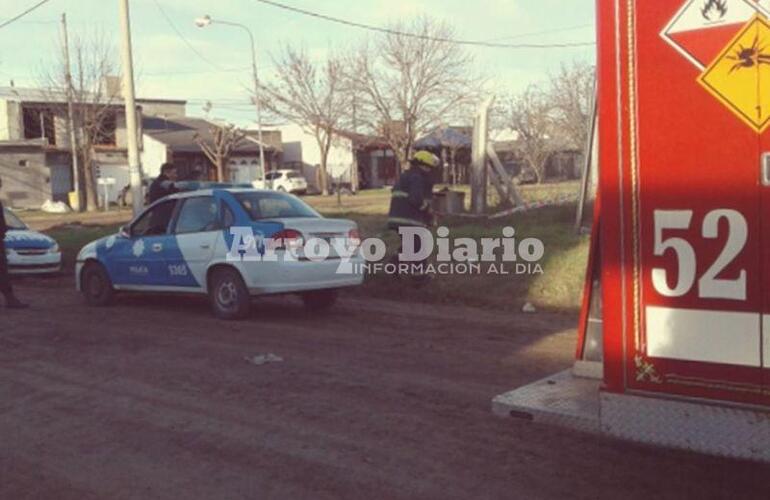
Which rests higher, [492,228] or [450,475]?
[492,228]

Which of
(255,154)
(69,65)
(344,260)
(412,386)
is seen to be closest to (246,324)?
(344,260)

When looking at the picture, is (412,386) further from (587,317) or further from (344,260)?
(344,260)

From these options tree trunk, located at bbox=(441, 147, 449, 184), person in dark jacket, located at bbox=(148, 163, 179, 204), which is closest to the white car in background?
tree trunk, located at bbox=(441, 147, 449, 184)

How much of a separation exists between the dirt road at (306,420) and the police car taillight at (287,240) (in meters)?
0.91

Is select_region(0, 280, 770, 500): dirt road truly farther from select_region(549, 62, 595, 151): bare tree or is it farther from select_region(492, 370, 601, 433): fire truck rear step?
select_region(549, 62, 595, 151): bare tree

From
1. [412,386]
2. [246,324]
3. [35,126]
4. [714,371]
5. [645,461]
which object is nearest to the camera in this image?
[714,371]

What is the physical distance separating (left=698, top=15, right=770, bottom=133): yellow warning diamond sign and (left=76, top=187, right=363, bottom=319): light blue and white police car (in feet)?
20.8

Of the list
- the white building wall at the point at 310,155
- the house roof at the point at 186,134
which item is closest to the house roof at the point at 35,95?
the house roof at the point at 186,134

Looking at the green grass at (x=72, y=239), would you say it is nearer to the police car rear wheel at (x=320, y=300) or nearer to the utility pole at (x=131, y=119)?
the utility pole at (x=131, y=119)

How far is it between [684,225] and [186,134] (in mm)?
60194

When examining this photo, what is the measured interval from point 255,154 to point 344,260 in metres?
54.6

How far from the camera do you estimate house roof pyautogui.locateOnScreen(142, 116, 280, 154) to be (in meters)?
58.5

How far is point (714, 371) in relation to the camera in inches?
147

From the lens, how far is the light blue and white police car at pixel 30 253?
14.9m
